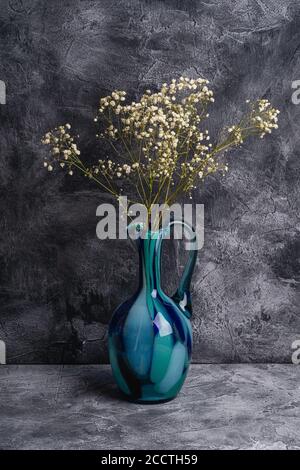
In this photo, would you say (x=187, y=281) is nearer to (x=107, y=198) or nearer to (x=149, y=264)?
(x=149, y=264)

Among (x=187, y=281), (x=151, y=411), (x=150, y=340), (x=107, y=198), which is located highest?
(x=107, y=198)

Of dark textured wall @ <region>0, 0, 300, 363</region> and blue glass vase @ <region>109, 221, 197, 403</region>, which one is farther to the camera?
dark textured wall @ <region>0, 0, 300, 363</region>

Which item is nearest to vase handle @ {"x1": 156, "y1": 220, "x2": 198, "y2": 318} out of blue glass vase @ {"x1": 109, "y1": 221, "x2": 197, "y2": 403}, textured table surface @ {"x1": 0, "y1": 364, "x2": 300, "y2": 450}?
blue glass vase @ {"x1": 109, "y1": 221, "x2": 197, "y2": 403}

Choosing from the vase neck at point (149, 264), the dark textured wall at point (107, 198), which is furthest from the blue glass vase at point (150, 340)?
the dark textured wall at point (107, 198)

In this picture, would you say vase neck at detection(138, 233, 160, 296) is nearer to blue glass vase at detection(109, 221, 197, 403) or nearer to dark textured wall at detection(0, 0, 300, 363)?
blue glass vase at detection(109, 221, 197, 403)

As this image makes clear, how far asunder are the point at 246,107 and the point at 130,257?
0.51 metres

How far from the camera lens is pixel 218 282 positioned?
67.3 inches

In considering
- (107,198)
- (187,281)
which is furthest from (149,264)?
(107,198)

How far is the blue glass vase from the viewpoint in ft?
4.52

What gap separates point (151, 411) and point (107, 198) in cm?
58

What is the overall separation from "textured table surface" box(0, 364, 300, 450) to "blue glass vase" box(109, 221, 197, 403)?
5 centimetres

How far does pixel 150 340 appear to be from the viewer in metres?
1.37

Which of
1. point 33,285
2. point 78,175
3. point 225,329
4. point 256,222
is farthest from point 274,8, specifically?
point 33,285

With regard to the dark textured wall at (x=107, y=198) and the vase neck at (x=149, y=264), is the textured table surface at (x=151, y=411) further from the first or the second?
the vase neck at (x=149, y=264)
